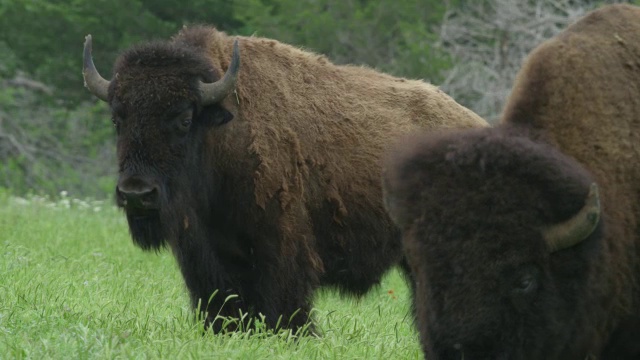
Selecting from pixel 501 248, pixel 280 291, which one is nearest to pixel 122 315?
pixel 280 291

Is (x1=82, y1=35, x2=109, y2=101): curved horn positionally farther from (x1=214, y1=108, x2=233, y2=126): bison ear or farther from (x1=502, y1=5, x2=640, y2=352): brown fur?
(x1=502, y1=5, x2=640, y2=352): brown fur

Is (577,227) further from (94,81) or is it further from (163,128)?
(94,81)

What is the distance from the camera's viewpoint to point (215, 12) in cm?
2394

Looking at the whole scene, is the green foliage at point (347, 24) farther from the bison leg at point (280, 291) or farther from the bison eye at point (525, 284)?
the bison eye at point (525, 284)

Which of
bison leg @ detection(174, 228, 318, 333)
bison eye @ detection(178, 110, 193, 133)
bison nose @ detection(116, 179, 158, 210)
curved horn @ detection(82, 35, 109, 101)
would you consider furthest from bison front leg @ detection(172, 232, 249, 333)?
curved horn @ detection(82, 35, 109, 101)

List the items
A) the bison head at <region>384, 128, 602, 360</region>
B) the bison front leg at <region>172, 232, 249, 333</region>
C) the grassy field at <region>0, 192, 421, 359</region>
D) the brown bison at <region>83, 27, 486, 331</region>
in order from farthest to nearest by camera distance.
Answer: the bison front leg at <region>172, 232, 249, 333</region>, the brown bison at <region>83, 27, 486, 331</region>, the grassy field at <region>0, 192, 421, 359</region>, the bison head at <region>384, 128, 602, 360</region>

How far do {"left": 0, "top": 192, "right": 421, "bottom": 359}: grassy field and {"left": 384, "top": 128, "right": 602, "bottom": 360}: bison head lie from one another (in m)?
1.26

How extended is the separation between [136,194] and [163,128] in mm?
528

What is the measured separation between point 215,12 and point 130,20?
196 centimetres

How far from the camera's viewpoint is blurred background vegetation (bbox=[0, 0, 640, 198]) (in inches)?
848

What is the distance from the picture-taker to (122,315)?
679 cm

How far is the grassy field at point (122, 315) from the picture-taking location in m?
5.37

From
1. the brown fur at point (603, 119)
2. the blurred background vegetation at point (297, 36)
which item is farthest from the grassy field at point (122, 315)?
the blurred background vegetation at point (297, 36)

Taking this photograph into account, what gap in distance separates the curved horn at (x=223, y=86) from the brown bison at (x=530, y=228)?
2371mm
